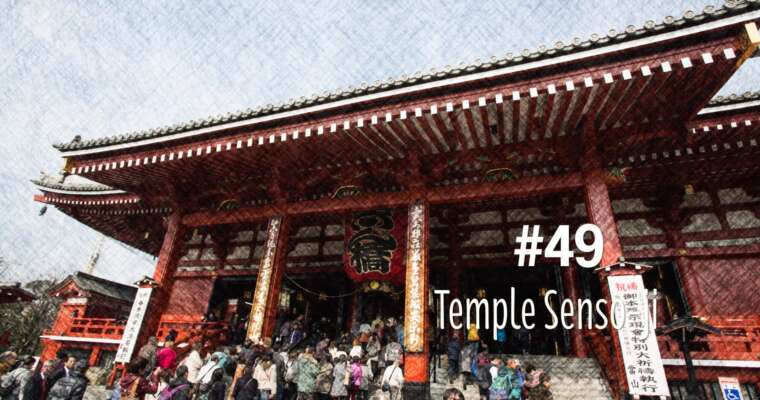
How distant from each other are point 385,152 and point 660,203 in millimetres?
6932


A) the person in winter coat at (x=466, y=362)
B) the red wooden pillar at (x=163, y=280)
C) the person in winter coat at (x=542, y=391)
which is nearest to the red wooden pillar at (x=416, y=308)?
the person in winter coat at (x=466, y=362)

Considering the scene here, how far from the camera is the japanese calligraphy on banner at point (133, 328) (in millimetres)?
9595

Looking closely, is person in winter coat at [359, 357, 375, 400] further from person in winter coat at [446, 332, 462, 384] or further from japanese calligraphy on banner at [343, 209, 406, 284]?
japanese calligraphy on banner at [343, 209, 406, 284]

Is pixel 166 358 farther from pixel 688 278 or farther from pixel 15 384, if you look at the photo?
pixel 688 278

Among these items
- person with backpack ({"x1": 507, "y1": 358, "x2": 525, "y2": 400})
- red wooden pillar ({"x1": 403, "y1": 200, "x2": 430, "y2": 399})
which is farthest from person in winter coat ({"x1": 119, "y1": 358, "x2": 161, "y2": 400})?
person with backpack ({"x1": 507, "y1": 358, "x2": 525, "y2": 400})

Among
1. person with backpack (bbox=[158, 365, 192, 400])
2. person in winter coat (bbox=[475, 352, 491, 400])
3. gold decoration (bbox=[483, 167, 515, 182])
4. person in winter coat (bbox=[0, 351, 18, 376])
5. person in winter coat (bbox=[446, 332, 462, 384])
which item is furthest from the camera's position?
person in winter coat (bbox=[446, 332, 462, 384])

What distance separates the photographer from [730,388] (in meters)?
7.10

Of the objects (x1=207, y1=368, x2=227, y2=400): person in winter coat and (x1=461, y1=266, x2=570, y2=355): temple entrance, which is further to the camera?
(x1=461, y1=266, x2=570, y2=355): temple entrance

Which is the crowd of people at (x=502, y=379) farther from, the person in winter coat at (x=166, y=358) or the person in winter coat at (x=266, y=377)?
the person in winter coat at (x=166, y=358)

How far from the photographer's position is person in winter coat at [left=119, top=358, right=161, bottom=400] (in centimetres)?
630

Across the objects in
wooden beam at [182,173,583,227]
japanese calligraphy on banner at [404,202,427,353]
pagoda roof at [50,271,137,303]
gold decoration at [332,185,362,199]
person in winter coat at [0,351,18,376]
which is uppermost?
gold decoration at [332,185,362,199]

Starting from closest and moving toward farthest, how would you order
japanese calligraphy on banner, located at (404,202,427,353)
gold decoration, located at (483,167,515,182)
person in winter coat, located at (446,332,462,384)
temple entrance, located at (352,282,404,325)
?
japanese calligraphy on banner, located at (404,202,427,353) < gold decoration, located at (483,167,515,182) < person in winter coat, located at (446,332,462,384) < temple entrance, located at (352,282,404,325)

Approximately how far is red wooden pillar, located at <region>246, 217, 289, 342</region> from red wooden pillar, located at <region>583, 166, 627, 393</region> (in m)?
6.93

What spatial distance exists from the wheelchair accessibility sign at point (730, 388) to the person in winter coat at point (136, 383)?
984 centimetres
